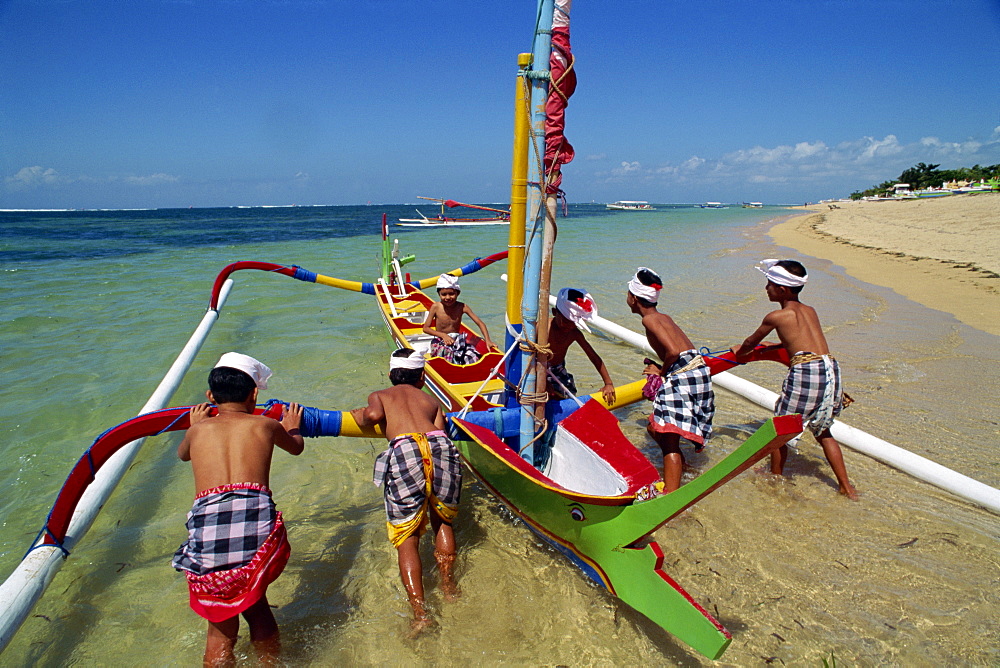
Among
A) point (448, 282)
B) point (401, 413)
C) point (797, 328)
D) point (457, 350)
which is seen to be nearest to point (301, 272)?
point (448, 282)

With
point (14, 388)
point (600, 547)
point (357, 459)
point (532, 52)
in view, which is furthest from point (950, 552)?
point (14, 388)

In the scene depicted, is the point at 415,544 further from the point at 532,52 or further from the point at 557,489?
the point at 532,52

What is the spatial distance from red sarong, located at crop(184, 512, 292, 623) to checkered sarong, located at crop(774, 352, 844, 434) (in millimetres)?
3388

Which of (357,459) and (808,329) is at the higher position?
(808,329)

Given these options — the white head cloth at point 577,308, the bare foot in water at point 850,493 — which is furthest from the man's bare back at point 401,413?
the bare foot in water at point 850,493

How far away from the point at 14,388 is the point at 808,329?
827 centimetres

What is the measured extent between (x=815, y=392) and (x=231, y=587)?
3.65 m

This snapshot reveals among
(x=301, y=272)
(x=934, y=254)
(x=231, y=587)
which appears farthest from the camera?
(x=934, y=254)

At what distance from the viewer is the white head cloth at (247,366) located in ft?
8.12

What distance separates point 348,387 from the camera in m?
6.30

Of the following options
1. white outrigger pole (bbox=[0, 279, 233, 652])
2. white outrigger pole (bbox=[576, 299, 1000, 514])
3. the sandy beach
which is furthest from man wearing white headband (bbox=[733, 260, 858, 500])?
the sandy beach

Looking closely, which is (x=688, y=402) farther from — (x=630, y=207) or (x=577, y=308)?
(x=630, y=207)

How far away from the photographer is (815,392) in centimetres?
352

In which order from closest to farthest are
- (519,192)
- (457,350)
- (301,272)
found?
(519,192) → (457,350) → (301,272)
